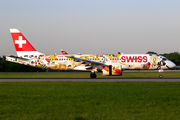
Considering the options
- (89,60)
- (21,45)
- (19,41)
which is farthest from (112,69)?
(19,41)

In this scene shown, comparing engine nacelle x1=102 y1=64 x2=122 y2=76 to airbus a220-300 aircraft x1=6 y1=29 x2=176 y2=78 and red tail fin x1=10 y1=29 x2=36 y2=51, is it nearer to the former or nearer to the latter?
airbus a220-300 aircraft x1=6 y1=29 x2=176 y2=78

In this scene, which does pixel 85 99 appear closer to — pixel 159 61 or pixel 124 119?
pixel 124 119

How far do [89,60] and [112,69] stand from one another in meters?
3.51

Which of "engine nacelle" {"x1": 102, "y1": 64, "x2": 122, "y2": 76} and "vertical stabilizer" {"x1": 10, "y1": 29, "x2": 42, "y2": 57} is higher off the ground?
"vertical stabilizer" {"x1": 10, "y1": 29, "x2": 42, "y2": 57}

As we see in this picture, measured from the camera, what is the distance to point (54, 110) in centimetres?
1055

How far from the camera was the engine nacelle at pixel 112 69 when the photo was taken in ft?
102

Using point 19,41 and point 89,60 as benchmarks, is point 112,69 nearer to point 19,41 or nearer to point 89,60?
point 89,60

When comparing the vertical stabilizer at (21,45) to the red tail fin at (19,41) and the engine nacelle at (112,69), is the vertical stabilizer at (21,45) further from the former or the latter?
the engine nacelle at (112,69)

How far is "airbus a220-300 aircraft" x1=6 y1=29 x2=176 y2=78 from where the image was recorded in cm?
3225

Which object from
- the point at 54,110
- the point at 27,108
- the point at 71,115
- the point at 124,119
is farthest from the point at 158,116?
the point at 27,108

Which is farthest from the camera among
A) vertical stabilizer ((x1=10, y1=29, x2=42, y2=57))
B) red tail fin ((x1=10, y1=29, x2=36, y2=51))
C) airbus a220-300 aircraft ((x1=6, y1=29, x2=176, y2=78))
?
red tail fin ((x1=10, y1=29, x2=36, y2=51))

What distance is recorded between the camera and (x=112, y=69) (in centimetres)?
3106

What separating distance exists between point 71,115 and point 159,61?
83.8ft

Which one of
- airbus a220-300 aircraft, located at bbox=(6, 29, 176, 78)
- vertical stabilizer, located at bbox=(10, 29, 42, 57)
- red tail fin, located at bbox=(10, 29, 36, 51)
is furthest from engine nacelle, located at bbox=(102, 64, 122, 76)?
red tail fin, located at bbox=(10, 29, 36, 51)
